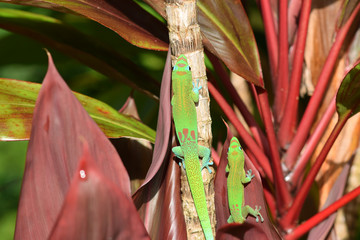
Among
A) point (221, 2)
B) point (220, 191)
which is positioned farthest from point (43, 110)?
point (221, 2)

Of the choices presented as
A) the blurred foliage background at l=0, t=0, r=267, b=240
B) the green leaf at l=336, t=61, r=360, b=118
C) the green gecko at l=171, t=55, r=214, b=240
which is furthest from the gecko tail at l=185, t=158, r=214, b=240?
the blurred foliage background at l=0, t=0, r=267, b=240

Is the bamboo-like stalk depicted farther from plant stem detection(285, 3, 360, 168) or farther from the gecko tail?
plant stem detection(285, 3, 360, 168)

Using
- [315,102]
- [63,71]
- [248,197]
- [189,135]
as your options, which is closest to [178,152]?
[189,135]

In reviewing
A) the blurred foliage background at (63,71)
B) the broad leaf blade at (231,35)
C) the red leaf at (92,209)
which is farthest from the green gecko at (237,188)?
the blurred foliage background at (63,71)

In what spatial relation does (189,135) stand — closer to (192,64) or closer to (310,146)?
(192,64)

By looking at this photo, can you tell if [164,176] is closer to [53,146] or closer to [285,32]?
[53,146]

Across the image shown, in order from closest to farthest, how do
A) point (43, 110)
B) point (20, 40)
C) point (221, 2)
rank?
point (43, 110), point (221, 2), point (20, 40)

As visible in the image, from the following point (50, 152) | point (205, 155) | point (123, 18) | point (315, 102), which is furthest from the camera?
point (315, 102)
